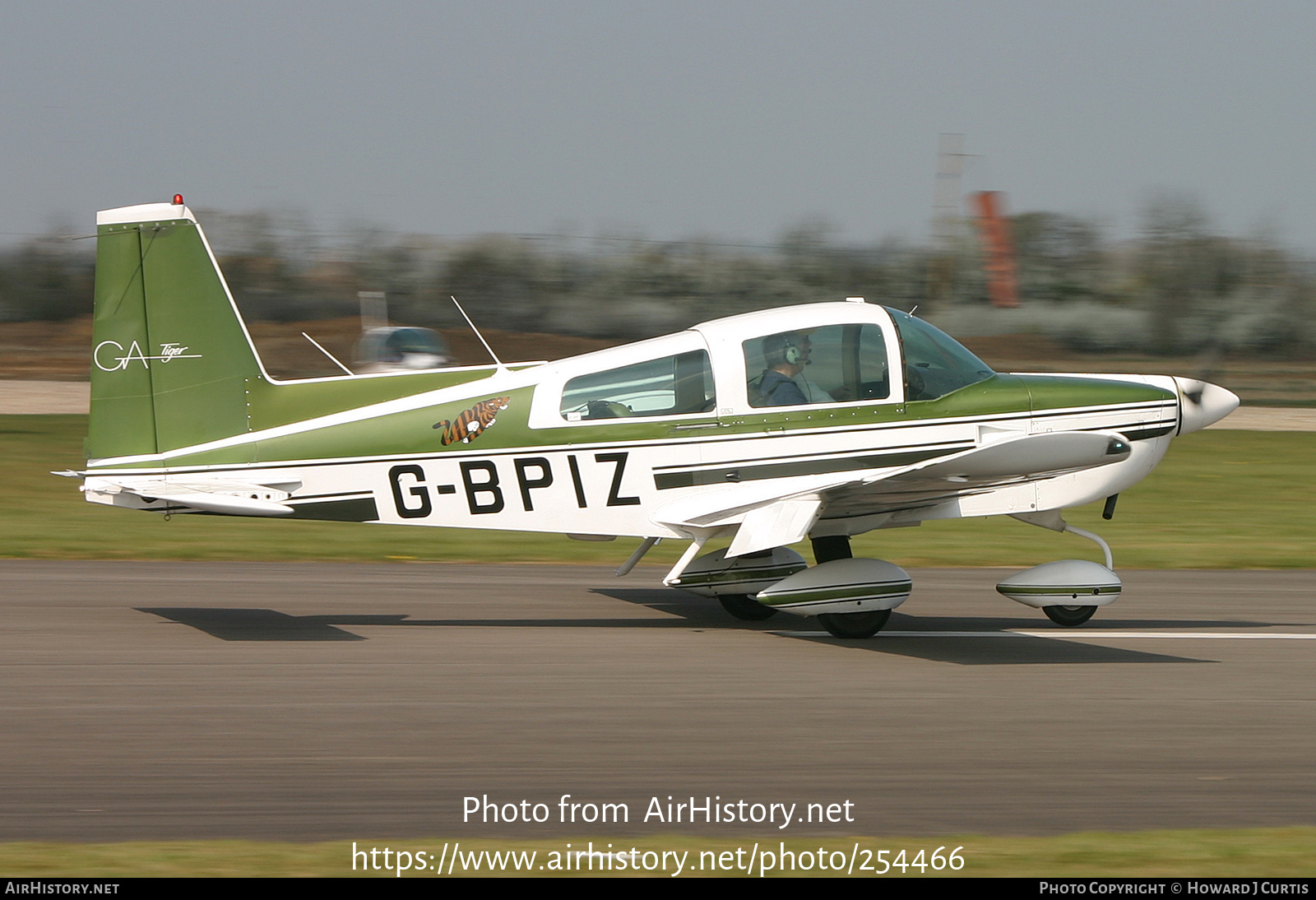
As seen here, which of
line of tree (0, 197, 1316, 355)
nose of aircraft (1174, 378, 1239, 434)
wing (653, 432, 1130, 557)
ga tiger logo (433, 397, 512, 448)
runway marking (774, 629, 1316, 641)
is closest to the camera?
wing (653, 432, 1130, 557)

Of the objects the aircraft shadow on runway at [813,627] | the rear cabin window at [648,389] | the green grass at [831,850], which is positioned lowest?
the aircraft shadow on runway at [813,627]

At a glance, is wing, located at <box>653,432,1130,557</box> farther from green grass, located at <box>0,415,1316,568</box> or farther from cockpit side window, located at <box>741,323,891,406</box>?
green grass, located at <box>0,415,1316,568</box>

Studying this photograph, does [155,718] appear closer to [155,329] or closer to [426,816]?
[426,816]

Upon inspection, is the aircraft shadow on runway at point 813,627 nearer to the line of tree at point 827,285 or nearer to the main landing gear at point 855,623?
the main landing gear at point 855,623

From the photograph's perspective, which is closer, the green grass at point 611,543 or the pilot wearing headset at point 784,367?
the pilot wearing headset at point 784,367

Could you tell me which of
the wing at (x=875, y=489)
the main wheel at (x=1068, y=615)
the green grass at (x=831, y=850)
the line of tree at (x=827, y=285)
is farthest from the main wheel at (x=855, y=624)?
the line of tree at (x=827, y=285)

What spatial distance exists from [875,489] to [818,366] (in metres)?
1.00

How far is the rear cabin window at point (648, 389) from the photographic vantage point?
873 centimetres

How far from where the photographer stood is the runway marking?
925 centimetres

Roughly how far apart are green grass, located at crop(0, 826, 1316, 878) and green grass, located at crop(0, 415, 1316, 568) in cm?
774

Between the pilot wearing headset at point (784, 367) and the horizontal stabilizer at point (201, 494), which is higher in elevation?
the pilot wearing headset at point (784, 367)

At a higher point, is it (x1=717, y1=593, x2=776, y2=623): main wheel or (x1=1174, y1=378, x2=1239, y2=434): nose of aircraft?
(x1=1174, y1=378, x2=1239, y2=434): nose of aircraft

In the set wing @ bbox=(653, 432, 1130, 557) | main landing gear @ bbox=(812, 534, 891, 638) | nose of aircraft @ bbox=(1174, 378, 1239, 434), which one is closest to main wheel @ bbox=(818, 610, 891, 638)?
main landing gear @ bbox=(812, 534, 891, 638)

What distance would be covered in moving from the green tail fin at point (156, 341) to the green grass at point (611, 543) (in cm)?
430
